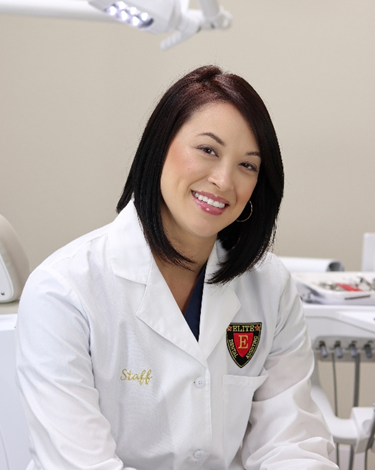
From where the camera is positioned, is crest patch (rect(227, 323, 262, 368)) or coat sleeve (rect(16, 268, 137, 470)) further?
crest patch (rect(227, 323, 262, 368))

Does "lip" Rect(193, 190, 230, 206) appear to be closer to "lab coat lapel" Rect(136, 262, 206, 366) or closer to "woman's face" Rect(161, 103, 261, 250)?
"woman's face" Rect(161, 103, 261, 250)

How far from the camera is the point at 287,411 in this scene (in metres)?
1.25

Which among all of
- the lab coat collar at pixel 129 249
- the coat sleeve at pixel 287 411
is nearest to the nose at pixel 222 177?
the lab coat collar at pixel 129 249

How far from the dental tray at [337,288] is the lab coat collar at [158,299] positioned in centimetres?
91

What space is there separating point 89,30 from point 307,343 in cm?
258

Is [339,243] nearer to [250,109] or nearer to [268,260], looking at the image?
[268,260]

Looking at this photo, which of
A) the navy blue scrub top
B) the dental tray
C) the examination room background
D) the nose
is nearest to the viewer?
the nose

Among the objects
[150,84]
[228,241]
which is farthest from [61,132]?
[228,241]

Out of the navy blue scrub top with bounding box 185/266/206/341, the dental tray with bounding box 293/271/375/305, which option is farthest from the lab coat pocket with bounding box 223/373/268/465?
the dental tray with bounding box 293/271/375/305

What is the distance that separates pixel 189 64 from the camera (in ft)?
11.6

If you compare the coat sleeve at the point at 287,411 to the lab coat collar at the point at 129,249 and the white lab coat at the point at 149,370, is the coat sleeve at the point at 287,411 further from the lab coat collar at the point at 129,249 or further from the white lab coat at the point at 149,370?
the lab coat collar at the point at 129,249

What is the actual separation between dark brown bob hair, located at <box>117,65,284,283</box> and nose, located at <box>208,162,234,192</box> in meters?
0.07

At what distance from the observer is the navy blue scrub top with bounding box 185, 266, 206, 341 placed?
124 centimetres

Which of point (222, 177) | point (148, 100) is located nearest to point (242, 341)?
point (222, 177)
